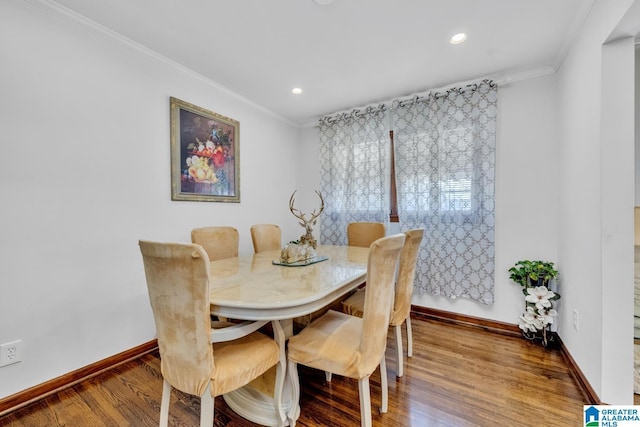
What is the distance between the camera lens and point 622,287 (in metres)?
1.48

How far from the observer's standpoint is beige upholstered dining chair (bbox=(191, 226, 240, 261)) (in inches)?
87.3

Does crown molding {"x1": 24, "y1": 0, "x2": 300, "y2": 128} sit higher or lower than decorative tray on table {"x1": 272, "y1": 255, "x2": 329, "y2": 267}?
higher

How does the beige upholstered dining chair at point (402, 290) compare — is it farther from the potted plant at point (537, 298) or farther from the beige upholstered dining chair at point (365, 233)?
the potted plant at point (537, 298)

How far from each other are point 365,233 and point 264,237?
108cm

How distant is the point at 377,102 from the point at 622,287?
2663 millimetres

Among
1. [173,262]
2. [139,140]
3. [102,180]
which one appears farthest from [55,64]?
[173,262]

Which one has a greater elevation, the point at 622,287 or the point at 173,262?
the point at 173,262

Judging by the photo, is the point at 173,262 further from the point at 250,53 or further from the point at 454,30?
the point at 454,30

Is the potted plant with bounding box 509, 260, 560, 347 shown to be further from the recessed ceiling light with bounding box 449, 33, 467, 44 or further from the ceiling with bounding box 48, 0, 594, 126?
the recessed ceiling light with bounding box 449, 33, 467, 44

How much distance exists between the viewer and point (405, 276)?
1869mm

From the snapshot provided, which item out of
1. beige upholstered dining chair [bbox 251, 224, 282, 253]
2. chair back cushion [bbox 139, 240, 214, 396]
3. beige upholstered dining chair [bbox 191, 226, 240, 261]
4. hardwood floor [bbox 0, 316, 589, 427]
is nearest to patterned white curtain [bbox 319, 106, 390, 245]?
beige upholstered dining chair [bbox 251, 224, 282, 253]

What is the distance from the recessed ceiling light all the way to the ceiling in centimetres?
4

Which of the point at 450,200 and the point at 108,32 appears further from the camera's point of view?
the point at 450,200

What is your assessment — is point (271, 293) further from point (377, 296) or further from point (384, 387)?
point (384, 387)
